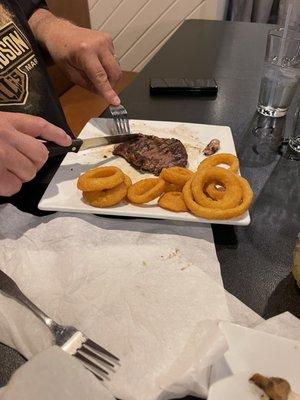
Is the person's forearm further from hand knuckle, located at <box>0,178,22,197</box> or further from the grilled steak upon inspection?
hand knuckle, located at <box>0,178,22,197</box>

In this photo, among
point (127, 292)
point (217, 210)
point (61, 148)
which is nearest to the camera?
point (127, 292)

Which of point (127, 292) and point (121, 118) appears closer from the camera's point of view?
point (127, 292)

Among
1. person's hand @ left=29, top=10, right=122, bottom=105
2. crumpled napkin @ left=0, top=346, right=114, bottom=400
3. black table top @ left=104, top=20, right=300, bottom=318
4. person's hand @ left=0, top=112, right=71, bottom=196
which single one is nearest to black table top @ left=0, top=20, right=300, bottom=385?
black table top @ left=104, top=20, right=300, bottom=318

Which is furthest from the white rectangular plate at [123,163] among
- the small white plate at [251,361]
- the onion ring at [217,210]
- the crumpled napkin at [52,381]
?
the crumpled napkin at [52,381]

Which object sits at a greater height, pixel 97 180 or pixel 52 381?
pixel 52 381

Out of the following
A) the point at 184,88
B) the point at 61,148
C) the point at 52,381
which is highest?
the point at 52,381

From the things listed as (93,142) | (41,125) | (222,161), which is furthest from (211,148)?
(41,125)

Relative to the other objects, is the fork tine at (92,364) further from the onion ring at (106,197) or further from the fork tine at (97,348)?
the onion ring at (106,197)

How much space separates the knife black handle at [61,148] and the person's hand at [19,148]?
1.7 inches

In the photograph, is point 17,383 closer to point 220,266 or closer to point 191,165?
point 220,266

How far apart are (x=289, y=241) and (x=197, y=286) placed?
0.65 ft

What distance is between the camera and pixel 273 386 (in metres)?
0.45

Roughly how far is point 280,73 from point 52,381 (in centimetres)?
94

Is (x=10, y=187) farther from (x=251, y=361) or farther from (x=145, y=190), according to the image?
(x=251, y=361)
